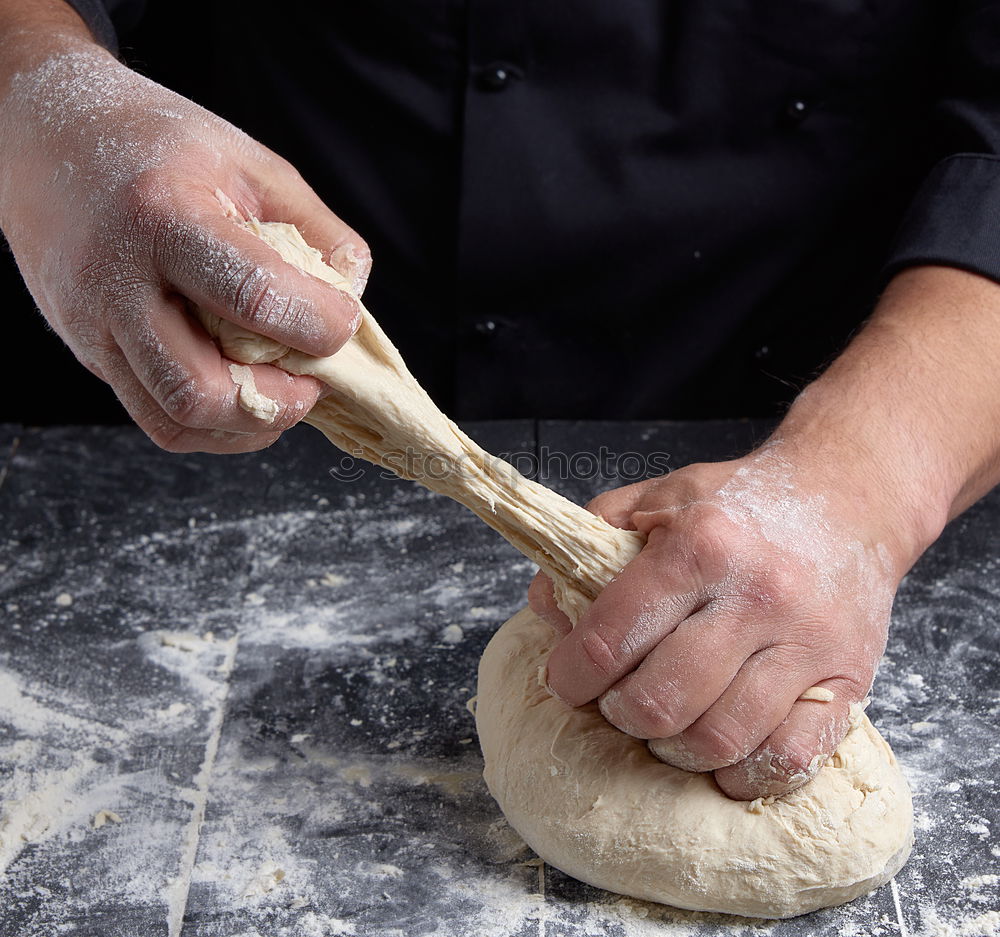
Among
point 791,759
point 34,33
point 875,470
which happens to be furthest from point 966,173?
point 34,33

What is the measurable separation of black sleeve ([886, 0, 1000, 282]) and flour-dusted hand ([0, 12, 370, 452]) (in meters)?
0.93

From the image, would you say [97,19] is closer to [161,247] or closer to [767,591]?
[161,247]

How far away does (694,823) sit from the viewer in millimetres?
1355

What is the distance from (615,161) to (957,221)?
2.11ft

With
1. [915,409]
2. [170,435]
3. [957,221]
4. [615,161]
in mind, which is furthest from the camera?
[615,161]

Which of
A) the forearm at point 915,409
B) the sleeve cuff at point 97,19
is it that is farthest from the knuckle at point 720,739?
the sleeve cuff at point 97,19

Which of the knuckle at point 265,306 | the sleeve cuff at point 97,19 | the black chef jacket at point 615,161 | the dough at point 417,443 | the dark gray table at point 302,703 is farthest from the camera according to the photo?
the black chef jacket at point 615,161

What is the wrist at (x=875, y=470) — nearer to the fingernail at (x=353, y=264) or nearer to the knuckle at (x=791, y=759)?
the knuckle at (x=791, y=759)

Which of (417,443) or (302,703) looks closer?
(417,443)

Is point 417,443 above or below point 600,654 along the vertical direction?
above

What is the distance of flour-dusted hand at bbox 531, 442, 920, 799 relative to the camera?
4.25 ft

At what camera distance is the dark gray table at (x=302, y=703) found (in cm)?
139

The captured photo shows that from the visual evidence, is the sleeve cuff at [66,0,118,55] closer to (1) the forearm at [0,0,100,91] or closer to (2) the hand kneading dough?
(1) the forearm at [0,0,100,91]

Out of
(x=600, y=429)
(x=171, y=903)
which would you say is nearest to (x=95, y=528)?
(x=171, y=903)
